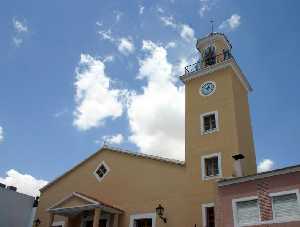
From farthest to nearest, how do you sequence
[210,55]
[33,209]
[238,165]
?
[33,209] < [210,55] < [238,165]

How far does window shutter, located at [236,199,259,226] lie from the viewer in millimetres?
15285

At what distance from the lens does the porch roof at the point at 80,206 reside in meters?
21.7

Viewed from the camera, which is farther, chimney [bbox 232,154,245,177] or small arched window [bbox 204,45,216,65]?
small arched window [bbox 204,45,216,65]

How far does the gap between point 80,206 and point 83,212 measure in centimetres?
192

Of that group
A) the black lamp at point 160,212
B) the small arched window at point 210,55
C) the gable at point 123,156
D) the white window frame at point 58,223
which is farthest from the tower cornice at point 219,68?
the white window frame at point 58,223

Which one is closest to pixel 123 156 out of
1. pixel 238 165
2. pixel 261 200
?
pixel 238 165

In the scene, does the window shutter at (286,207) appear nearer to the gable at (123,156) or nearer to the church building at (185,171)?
the church building at (185,171)

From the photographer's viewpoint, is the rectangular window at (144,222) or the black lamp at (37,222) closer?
the rectangular window at (144,222)

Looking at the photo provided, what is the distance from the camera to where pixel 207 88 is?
24.2 metres

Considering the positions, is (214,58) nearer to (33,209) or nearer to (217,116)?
(217,116)

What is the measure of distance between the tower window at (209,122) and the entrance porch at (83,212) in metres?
7.11

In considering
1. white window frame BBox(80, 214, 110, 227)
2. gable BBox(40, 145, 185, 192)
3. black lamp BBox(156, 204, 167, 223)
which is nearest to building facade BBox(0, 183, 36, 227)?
gable BBox(40, 145, 185, 192)

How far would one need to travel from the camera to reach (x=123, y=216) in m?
22.5

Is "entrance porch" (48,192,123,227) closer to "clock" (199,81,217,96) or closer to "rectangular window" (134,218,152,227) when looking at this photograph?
"rectangular window" (134,218,152,227)
